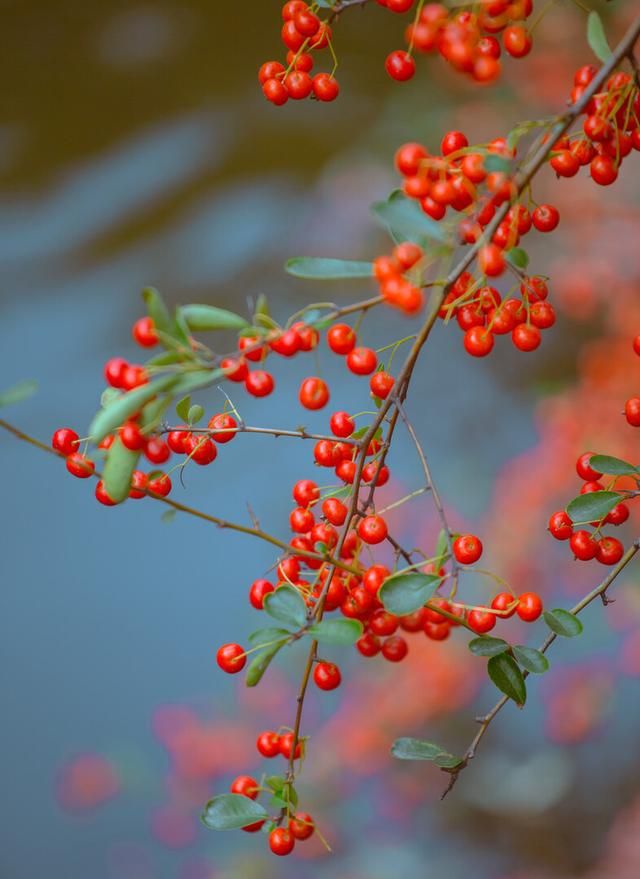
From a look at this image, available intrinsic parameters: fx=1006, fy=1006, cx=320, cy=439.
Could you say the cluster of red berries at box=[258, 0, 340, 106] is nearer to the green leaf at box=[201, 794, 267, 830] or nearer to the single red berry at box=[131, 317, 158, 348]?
the single red berry at box=[131, 317, 158, 348]

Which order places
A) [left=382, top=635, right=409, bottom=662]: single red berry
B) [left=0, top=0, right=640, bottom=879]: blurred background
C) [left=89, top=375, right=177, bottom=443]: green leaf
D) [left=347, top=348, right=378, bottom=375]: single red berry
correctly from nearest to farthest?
[left=89, top=375, right=177, bottom=443]: green leaf < [left=347, top=348, right=378, bottom=375]: single red berry < [left=382, top=635, right=409, bottom=662]: single red berry < [left=0, top=0, right=640, bottom=879]: blurred background

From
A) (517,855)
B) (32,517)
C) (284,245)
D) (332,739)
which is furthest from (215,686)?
(284,245)

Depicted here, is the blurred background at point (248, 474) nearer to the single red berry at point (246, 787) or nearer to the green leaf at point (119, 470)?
the single red berry at point (246, 787)

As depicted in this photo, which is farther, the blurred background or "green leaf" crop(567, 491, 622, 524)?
the blurred background

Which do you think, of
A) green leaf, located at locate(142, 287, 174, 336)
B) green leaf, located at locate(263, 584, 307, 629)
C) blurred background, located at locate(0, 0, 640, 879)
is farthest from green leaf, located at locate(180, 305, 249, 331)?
blurred background, located at locate(0, 0, 640, 879)

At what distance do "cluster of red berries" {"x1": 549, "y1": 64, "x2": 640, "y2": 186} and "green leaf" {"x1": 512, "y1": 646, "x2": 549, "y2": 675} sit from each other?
22 cm

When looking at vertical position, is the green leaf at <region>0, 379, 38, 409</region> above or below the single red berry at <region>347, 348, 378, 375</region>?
below

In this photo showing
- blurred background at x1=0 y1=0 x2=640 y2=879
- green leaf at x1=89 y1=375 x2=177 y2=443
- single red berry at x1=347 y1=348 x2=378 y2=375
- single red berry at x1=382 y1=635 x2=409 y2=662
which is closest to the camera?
green leaf at x1=89 y1=375 x2=177 y2=443

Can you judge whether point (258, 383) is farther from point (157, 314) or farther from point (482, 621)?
point (482, 621)

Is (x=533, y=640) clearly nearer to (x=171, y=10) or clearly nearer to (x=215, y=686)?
(x=215, y=686)

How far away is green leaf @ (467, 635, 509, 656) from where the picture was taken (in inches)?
18.2

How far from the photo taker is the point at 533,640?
1.46 m

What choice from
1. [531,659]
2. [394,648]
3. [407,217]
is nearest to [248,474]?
[394,648]

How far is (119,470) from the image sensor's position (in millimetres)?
375
